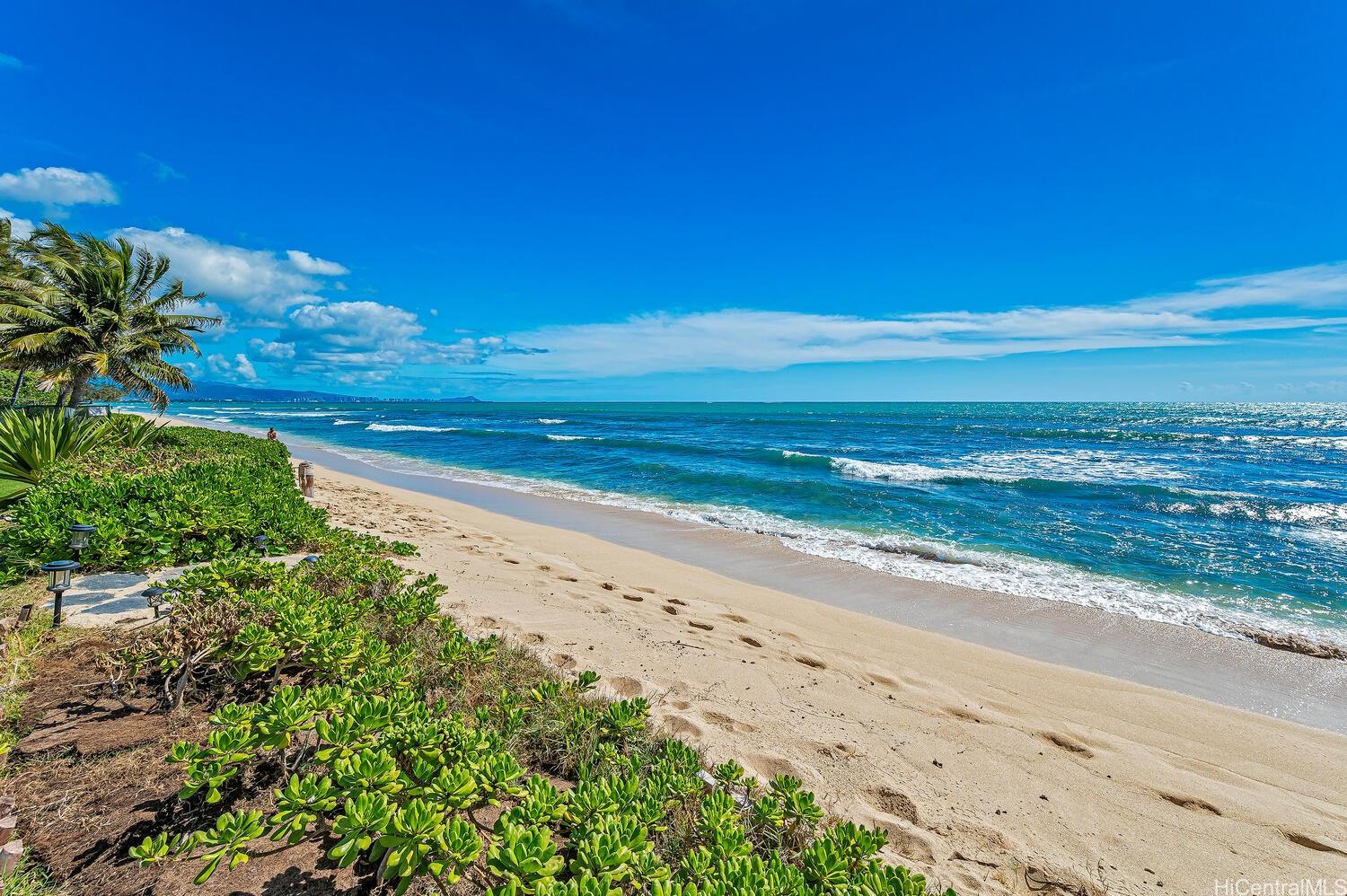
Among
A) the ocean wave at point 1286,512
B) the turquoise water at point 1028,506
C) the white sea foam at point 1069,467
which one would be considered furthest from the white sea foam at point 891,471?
the ocean wave at point 1286,512

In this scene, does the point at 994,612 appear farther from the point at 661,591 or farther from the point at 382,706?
the point at 382,706

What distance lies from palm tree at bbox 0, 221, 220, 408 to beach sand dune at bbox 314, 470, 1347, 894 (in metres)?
16.7

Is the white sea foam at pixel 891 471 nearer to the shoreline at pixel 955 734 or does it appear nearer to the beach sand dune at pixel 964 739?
the shoreline at pixel 955 734

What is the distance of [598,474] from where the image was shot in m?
22.9

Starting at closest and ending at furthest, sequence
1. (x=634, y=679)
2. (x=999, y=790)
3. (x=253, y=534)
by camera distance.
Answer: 1. (x=999, y=790)
2. (x=634, y=679)
3. (x=253, y=534)

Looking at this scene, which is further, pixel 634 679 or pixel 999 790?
pixel 634 679

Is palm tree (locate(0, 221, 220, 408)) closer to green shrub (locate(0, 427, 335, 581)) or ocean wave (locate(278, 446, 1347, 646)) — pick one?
green shrub (locate(0, 427, 335, 581))

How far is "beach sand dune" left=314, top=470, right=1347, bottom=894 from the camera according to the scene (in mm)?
3514

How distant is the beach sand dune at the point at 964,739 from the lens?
11.5 feet

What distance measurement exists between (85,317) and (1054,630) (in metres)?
25.7

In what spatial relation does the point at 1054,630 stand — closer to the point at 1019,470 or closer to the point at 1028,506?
the point at 1028,506

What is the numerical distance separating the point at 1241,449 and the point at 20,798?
55876 mm

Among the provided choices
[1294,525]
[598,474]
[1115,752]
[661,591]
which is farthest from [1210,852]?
[598,474]

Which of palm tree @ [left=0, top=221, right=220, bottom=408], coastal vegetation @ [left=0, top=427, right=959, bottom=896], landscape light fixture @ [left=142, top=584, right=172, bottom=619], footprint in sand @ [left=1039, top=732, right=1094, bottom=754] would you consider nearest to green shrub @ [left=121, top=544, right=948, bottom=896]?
coastal vegetation @ [left=0, top=427, right=959, bottom=896]
